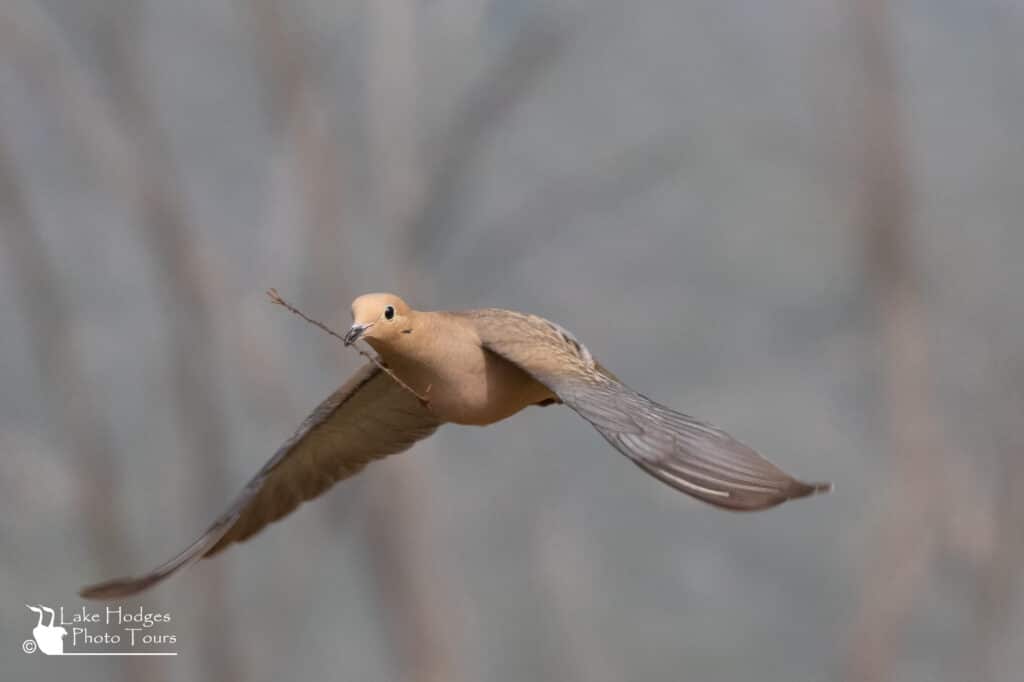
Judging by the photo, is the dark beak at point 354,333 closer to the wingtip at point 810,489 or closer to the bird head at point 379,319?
the bird head at point 379,319

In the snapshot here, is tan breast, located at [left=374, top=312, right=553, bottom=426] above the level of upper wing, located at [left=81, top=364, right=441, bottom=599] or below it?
below

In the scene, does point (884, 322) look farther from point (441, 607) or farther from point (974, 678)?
point (441, 607)

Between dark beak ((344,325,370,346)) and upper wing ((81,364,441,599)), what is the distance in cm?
44

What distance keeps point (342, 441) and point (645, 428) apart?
0.95m

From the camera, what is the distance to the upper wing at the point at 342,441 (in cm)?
252

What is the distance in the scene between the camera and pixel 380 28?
810 cm

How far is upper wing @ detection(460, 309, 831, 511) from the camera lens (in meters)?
1.68

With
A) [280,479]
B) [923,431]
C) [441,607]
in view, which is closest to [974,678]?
[923,431]

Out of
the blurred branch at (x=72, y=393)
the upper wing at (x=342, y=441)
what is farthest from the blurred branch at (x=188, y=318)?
the upper wing at (x=342, y=441)

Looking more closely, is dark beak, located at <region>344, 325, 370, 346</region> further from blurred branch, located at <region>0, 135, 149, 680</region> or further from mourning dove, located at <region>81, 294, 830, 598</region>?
blurred branch, located at <region>0, 135, 149, 680</region>

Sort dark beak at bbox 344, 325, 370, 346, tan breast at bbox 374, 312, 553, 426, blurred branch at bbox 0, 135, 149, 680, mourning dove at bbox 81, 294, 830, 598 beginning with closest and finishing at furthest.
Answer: mourning dove at bbox 81, 294, 830, 598, dark beak at bbox 344, 325, 370, 346, tan breast at bbox 374, 312, 553, 426, blurred branch at bbox 0, 135, 149, 680

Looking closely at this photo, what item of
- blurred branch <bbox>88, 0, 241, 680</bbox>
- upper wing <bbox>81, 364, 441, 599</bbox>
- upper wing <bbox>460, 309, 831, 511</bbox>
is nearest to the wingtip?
upper wing <bbox>460, 309, 831, 511</bbox>

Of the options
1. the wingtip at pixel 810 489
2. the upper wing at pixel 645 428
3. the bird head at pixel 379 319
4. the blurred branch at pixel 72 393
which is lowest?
the wingtip at pixel 810 489

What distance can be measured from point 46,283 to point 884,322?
4425 millimetres
